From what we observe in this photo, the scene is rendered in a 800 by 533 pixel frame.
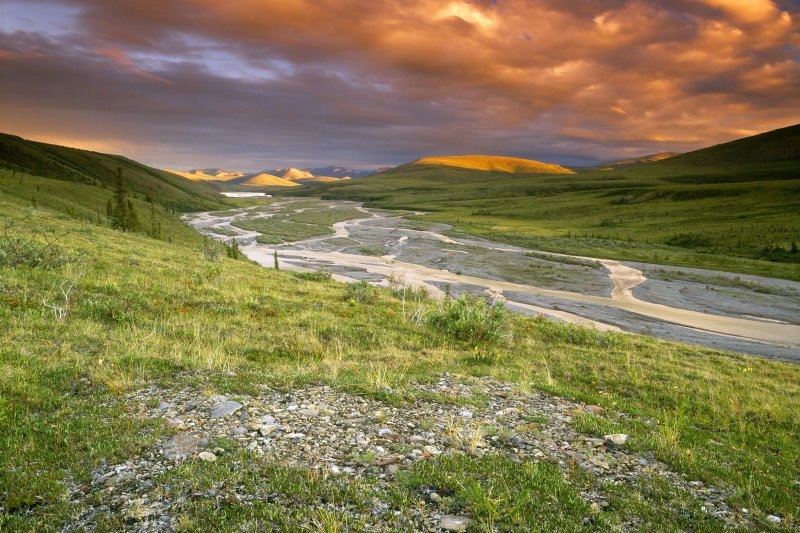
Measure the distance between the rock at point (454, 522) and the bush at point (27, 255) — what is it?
17.9 metres

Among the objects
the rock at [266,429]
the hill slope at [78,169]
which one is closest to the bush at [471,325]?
the rock at [266,429]

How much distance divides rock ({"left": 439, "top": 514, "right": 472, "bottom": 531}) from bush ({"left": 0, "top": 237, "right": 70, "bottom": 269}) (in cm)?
1793

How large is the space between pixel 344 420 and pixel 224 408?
1970 mm

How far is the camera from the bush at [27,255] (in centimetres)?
1568

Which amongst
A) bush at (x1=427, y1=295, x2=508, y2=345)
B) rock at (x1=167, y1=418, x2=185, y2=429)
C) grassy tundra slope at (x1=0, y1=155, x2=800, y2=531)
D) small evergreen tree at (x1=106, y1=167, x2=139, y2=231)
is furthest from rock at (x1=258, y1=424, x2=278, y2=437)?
small evergreen tree at (x1=106, y1=167, x2=139, y2=231)

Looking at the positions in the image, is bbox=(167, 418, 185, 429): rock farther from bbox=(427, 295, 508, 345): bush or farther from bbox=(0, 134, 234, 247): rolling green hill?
bbox=(0, 134, 234, 247): rolling green hill

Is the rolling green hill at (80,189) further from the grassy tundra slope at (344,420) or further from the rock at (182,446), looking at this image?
the rock at (182,446)

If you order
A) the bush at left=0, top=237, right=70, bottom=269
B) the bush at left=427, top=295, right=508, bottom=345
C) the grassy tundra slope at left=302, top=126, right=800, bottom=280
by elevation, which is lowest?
the bush at left=427, top=295, right=508, bottom=345

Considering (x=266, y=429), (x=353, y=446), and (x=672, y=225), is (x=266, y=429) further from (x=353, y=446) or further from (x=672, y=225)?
(x=672, y=225)

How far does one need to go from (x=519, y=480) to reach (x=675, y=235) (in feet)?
300

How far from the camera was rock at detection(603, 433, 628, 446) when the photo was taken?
716cm

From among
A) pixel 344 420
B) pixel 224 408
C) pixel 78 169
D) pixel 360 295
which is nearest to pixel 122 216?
pixel 360 295

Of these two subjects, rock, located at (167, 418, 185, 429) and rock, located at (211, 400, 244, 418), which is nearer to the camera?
rock, located at (167, 418, 185, 429)

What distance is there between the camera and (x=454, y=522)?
482 centimetres
